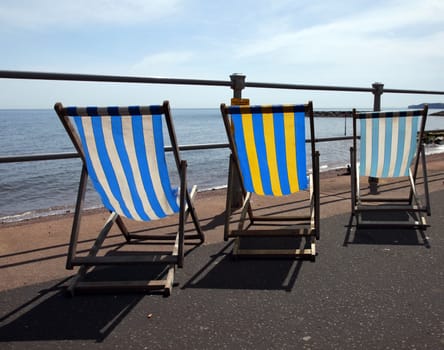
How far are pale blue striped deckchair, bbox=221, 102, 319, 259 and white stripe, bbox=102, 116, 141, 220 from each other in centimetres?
74

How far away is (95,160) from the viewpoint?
9.43 feet

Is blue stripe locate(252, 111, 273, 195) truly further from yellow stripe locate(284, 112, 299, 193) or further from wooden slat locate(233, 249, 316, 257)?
wooden slat locate(233, 249, 316, 257)

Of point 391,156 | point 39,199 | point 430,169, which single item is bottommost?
point 39,199

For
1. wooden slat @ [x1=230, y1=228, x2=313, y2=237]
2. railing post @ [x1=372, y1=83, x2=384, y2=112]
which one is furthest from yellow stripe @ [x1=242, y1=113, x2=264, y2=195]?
railing post @ [x1=372, y1=83, x2=384, y2=112]

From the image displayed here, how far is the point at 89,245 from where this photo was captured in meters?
3.42

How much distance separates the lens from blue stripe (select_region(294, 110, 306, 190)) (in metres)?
3.17

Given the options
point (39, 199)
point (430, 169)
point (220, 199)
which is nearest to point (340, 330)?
point (220, 199)

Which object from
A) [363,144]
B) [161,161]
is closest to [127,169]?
[161,161]

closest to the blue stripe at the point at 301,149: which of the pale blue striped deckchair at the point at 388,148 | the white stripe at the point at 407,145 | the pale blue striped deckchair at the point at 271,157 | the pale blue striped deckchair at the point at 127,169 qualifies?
the pale blue striped deckchair at the point at 271,157

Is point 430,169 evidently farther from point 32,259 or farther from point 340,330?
point 32,259

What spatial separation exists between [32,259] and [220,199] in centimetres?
237

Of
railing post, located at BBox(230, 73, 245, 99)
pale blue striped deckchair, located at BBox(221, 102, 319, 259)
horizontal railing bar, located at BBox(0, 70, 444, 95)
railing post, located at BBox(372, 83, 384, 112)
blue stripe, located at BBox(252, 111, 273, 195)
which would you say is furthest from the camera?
railing post, located at BBox(372, 83, 384, 112)

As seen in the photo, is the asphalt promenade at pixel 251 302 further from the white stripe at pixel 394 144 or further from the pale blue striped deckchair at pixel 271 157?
the white stripe at pixel 394 144

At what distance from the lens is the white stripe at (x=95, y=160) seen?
2.75 metres
